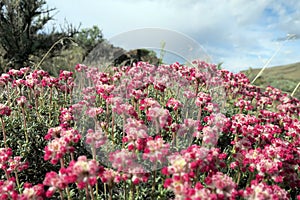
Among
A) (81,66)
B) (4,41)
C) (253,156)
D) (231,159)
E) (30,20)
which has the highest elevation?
(30,20)

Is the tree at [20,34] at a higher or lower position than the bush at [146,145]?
higher

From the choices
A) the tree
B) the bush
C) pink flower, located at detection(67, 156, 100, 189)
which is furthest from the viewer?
the tree

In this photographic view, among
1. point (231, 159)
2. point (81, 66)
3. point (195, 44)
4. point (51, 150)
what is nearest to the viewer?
point (51, 150)

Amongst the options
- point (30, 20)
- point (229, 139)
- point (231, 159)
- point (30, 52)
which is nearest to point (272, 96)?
point (229, 139)

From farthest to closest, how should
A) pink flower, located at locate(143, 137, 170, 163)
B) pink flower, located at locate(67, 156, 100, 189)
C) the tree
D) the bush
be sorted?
the tree
pink flower, located at locate(143, 137, 170, 163)
the bush
pink flower, located at locate(67, 156, 100, 189)

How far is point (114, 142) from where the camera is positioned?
359 centimetres

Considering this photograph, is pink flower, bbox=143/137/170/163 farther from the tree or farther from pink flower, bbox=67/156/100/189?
the tree

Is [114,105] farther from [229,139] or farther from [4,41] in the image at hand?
[4,41]

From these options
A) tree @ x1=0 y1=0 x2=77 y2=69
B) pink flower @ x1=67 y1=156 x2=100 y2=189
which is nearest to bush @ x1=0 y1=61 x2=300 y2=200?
pink flower @ x1=67 y1=156 x2=100 y2=189

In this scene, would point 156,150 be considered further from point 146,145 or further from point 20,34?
point 20,34

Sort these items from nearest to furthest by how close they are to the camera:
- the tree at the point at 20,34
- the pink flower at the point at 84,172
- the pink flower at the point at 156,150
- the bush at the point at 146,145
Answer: the pink flower at the point at 84,172 → the bush at the point at 146,145 → the pink flower at the point at 156,150 → the tree at the point at 20,34

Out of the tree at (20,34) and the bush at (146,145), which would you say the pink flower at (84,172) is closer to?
the bush at (146,145)

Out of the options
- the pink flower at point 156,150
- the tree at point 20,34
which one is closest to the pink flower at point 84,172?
the pink flower at point 156,150

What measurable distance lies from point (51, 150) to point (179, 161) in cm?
96
